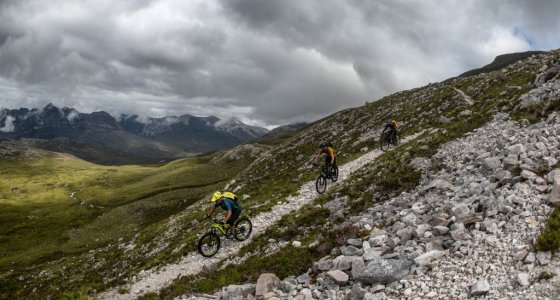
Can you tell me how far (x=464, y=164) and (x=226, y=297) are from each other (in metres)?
14.3

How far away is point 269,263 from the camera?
17.9 meters

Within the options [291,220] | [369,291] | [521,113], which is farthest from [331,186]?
[369,291]

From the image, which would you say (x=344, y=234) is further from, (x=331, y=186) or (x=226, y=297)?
(x=331, y=186)

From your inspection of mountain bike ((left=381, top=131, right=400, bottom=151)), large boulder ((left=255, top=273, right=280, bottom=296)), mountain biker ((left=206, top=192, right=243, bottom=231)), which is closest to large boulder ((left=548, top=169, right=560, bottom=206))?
large boulder ((left=255, top=273, right=280, bottom=296))

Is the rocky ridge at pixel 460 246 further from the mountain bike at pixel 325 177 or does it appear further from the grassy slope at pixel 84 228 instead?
the grassy slope at pixel 84 228

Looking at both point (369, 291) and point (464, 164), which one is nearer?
point (369, 291)

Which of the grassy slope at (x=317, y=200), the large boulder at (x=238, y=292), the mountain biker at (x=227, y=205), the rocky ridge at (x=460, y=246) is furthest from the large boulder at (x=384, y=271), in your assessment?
the mountain biker at (x=227, y=205)

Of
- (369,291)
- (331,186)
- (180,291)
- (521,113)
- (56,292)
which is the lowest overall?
(56,292)

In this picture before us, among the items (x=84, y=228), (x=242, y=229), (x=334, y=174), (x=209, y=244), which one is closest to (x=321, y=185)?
(x=334, y=174)

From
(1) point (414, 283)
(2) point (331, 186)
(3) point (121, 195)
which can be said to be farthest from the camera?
(3) point (121, 195)

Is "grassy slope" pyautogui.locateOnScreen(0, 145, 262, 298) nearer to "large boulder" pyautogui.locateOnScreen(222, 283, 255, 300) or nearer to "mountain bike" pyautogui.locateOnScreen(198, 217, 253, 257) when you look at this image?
"mountain bike" pyautogui.locateOnScreen(198, 217, 253, 257)

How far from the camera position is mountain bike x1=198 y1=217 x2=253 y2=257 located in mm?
26000

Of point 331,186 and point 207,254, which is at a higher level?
point 331,186

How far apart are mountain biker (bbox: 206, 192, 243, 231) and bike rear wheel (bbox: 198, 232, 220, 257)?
1.04m
